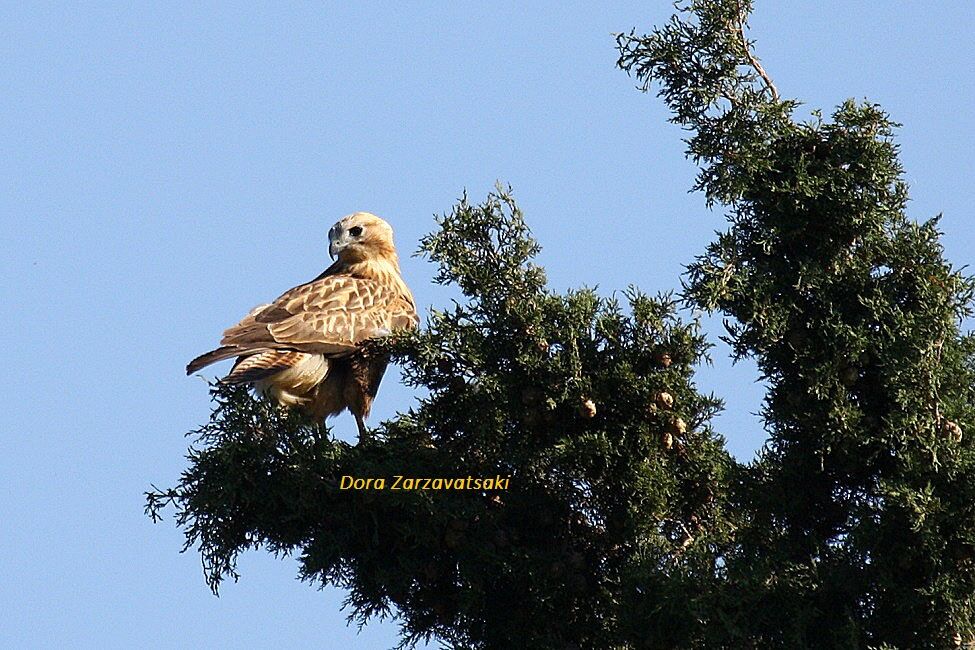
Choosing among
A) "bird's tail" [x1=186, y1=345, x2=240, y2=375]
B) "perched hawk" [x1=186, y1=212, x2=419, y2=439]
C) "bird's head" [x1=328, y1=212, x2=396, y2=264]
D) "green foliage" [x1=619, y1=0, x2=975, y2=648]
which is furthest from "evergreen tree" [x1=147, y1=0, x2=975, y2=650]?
"bird's head" [x1=328, y1=212, x2=396, y2=264]

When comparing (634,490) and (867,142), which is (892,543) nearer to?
(634,490)

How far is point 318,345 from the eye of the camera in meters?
7.50

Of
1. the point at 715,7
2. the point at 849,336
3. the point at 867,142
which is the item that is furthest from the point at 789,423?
the point at 715,7

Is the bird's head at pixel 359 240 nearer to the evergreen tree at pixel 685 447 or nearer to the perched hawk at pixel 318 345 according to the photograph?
the perched hawk at pixel 318 345

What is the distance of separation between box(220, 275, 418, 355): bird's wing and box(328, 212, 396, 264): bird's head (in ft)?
1.79

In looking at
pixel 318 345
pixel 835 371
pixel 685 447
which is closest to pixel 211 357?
pixel 318 345

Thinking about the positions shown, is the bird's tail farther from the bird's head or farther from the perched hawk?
the bird's head

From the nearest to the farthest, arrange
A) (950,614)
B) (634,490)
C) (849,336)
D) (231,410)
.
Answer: (950,614) < (849,336) < (634,490) < (231,410)

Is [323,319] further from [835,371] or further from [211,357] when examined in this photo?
[835,371]

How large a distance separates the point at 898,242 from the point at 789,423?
75cm

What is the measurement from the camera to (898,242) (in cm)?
496

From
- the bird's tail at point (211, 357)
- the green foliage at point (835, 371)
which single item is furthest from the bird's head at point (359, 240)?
the green foliage at point (835, 371)

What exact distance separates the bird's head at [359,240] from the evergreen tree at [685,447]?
2884 millimetres

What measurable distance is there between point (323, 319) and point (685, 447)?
278cm
